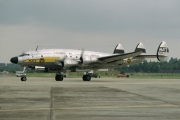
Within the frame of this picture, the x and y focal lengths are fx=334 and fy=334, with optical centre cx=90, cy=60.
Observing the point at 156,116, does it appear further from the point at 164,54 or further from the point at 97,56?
the point at 164,54

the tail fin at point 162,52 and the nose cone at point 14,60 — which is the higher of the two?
the tail fin at point 162,52

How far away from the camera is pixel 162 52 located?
5562 cm

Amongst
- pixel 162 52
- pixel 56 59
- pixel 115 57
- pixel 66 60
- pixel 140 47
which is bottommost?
pixel 66 60

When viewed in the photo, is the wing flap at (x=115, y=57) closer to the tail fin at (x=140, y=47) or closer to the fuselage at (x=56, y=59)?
the fuselage at (x=56, y=59)

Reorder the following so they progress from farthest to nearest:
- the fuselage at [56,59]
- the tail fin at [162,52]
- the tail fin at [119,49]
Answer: the tail fin at [119,49] < the tail fin at [162,52] < the fuselage at [56,59]

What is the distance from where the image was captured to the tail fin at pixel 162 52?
180ft

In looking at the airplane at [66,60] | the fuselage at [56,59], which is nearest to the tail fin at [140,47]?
the airplane at [66,60]

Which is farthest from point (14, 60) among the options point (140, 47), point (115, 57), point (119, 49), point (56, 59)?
point (140, 47)

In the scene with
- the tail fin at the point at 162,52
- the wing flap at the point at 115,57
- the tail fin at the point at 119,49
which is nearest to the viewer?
the wing flap at the point at 115,57

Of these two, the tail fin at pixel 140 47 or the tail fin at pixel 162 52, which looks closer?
the tail fin at pixel 162 52

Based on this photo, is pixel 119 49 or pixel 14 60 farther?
pixel 119 49

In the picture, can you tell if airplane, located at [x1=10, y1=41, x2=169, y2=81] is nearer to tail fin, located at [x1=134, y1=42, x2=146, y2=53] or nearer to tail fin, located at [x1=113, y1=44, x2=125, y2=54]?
tail fin, located at [x1=113, y1=44, x2=125, y2=54]

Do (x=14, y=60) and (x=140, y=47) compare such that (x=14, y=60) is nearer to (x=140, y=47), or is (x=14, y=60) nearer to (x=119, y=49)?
(x=119, y=49)

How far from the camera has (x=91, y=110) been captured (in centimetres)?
1224
